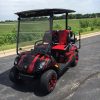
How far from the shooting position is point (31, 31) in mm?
8078

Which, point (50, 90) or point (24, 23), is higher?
point (24, 23)

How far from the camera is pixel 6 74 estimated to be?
9.26 metres

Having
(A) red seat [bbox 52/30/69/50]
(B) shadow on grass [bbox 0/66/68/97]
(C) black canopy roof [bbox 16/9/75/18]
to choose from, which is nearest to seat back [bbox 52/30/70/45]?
(A) red seat [bbox 52/30/69/50]

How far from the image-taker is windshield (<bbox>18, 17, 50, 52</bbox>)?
803 centimetres

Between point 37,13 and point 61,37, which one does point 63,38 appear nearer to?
point 61,37

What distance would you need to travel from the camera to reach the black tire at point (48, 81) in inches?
273

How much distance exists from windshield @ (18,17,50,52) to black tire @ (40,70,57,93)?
1.46 m

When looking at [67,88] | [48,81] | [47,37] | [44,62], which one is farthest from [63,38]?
[48,81]

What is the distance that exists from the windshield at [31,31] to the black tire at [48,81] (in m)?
1.46

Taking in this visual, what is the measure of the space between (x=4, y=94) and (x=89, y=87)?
2.53 meters

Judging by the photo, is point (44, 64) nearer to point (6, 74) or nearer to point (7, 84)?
point (7, 84)

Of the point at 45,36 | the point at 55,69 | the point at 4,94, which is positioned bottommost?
the point at 4,94

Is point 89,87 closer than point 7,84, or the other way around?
point 89,87

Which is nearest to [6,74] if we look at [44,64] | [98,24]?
[44,64]
